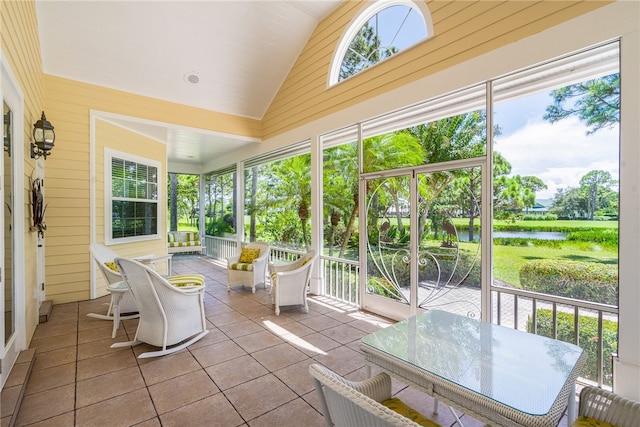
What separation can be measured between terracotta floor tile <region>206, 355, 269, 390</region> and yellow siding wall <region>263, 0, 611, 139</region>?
3.71 metres

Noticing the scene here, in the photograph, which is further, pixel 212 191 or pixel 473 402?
pixel 212 191

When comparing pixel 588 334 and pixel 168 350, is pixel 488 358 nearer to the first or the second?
pixel 588 334

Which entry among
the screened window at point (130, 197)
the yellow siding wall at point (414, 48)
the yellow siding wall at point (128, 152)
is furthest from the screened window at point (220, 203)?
the yellow siding wall at point (414, 48)

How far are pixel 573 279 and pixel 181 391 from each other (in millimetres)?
3500

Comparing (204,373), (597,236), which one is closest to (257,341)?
(204,373)

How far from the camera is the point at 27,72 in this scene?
130 inches

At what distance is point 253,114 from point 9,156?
181 inches

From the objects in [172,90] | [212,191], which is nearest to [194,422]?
[172,90]

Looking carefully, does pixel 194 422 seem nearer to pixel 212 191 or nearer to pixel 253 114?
pixel 253 114

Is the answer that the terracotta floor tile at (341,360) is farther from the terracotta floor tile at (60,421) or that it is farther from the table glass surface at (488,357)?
the terracotta floor tile at (60,421)

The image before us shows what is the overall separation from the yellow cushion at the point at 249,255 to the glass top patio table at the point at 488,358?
384cm

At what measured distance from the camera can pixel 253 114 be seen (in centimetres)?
676

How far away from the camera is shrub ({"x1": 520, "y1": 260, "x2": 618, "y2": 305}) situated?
2400mm

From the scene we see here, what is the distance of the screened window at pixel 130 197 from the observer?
536cm
